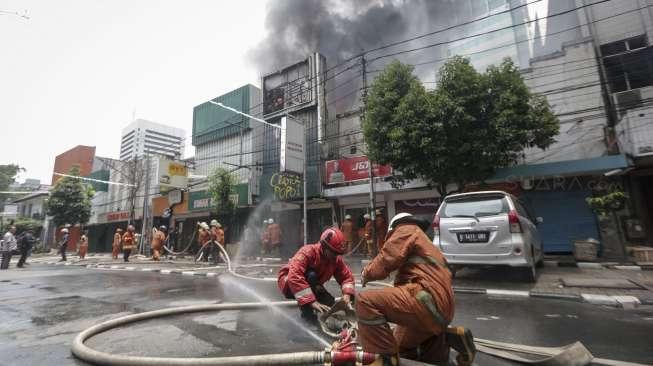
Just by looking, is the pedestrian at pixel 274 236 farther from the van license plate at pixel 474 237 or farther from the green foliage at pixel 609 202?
the green foliage at pixel 609 202

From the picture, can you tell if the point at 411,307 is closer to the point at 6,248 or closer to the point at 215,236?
the point at 215,236

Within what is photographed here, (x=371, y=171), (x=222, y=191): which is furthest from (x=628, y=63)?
(x=222, y=191)

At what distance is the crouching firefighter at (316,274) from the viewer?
335 centimetres

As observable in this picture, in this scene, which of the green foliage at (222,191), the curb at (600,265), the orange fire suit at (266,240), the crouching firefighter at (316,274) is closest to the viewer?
the crouching firefighter at (316,274)

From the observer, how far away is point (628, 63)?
13.4 meters

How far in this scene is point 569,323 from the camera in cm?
399

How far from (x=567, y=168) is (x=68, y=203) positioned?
36.8 metres

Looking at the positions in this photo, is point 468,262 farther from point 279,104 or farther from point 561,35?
point 279,104

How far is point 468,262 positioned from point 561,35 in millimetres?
16652

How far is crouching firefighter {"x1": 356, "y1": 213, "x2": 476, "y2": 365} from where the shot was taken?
226 cm

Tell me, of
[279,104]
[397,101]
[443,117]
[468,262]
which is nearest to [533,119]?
[443,117]

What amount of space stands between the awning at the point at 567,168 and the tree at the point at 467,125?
0.92 meters

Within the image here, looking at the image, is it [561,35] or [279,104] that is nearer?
[561,35]

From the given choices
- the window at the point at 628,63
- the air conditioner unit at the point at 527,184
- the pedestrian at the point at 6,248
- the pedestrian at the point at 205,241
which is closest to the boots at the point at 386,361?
the air conditioner unit at the point at 527,184
